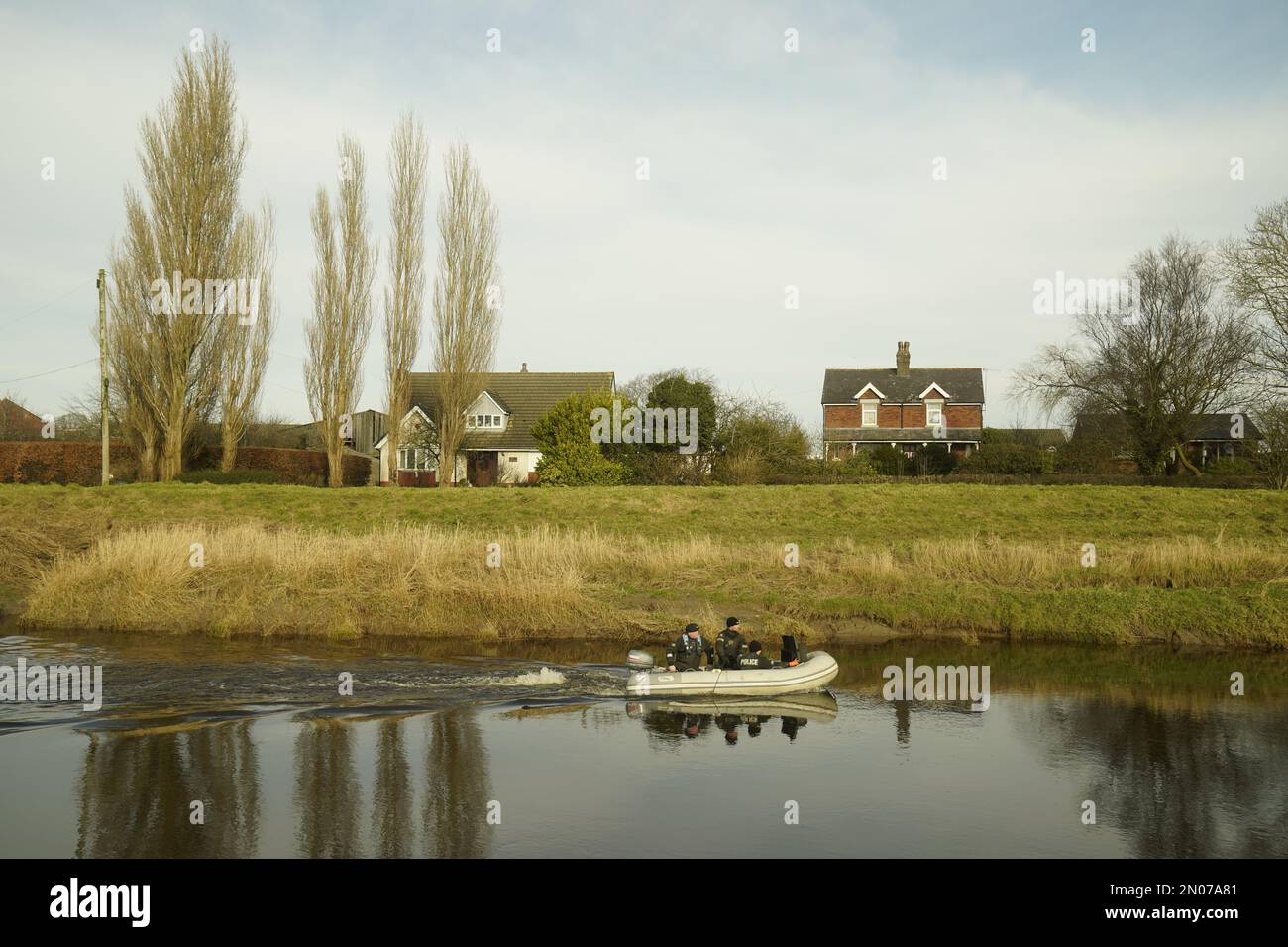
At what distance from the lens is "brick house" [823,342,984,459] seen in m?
61.4

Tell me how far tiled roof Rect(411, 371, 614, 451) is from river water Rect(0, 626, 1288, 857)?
1538 inches

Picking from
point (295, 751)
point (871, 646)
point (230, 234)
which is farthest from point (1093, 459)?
point (295, 751)

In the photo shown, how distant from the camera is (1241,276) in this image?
142 feet

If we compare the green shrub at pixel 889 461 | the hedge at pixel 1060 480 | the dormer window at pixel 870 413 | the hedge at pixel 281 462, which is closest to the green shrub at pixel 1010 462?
the green shrub at pixel 889 461

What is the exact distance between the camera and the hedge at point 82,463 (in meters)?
37.5

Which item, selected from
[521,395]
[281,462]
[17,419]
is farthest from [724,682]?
[17,419]

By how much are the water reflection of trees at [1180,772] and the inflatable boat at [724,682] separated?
10.3ft

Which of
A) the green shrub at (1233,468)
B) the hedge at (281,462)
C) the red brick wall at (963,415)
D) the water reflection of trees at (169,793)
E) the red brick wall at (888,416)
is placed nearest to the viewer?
the water reflection of trees at (169,793)

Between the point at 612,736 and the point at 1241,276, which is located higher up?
the point at 1241,276

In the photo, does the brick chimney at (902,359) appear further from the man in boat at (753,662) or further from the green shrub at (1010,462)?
the man in boat at (753,662)

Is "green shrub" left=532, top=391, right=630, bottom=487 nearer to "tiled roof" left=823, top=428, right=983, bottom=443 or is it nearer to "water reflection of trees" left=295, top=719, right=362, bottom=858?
"tiled roof" left=823, top=428, right=983, bottom=443

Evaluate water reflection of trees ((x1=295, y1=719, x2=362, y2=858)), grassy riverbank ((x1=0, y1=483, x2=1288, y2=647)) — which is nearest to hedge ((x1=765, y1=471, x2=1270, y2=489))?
grassy riverbank ((x1=0, y1=483, x2=1288, y2=647))

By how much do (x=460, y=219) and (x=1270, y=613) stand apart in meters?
35.2
